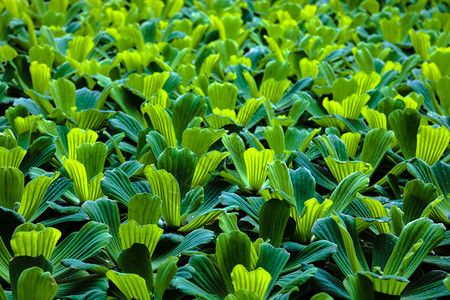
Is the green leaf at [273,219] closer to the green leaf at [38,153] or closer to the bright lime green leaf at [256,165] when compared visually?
the bright lime green leaf at [256,165]

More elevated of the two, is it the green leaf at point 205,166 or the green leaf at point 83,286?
the green leaf at point 205,166

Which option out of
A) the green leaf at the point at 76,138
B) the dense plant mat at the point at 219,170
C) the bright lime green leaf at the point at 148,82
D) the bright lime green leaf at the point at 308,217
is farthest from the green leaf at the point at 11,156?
the bright lime green leaf at the point at 308,217

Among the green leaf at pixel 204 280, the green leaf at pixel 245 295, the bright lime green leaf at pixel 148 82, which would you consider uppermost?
the bright lime green leaf at pixel 148 82

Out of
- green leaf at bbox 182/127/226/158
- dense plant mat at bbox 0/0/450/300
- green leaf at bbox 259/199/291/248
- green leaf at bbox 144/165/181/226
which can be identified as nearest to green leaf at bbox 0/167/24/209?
dense plant mat at bbox 0/0/450/300

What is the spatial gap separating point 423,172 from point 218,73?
2.40 ft

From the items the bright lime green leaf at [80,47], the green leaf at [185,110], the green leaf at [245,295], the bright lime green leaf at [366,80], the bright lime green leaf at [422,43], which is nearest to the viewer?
the green leaf at [245,295]

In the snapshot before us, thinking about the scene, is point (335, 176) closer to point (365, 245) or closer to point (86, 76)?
point (365, 245)

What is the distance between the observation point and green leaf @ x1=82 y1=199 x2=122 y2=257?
0.86 metres

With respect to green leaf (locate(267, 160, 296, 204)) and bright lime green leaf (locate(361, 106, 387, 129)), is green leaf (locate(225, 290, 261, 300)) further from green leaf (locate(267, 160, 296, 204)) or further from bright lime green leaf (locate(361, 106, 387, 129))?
bright lime green leaf (locate(361, 106, 387, 129))

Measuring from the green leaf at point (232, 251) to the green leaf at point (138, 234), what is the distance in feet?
0.32

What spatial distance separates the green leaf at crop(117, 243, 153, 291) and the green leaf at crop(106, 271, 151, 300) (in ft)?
0.14

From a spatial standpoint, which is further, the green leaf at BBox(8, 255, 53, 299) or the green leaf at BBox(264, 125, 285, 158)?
the green leaf at BBox(264, 125, 285, 158)

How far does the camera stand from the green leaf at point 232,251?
772 millimetres

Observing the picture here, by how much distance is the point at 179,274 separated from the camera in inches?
29.7
